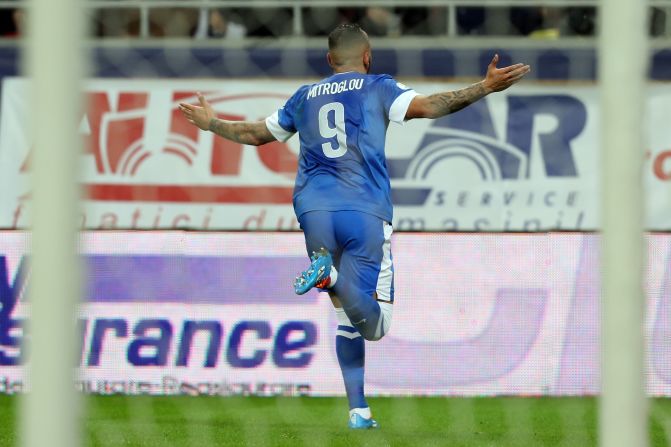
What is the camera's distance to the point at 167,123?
9.67 metres

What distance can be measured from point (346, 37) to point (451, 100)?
2.05 feet

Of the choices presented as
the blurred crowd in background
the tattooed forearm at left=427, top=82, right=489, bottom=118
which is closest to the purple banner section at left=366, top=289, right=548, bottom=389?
the tattooed forearm at left=427, top=82, right=489, bottom=118

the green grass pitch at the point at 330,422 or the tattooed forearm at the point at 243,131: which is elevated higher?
the tattooed forearm at the point at 243,131

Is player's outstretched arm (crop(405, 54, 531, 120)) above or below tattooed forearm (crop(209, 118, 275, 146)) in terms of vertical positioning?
above

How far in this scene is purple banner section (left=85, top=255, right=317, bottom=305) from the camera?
698cm

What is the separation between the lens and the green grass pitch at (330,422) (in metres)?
4.89

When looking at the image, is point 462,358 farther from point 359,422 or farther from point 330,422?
point 359,422

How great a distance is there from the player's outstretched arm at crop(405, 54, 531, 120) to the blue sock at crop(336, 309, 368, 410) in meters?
0.90

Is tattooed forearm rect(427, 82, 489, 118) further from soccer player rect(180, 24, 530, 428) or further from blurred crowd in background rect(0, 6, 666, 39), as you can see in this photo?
blurred crowd in background rect(0, 6, 666, 39)

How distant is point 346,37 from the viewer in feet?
16.9

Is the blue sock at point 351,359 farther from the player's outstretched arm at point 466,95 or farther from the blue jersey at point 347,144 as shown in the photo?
the player's outstretched arm at point 466,95

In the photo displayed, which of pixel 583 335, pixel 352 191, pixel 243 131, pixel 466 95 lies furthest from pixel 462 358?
pixel 466 95

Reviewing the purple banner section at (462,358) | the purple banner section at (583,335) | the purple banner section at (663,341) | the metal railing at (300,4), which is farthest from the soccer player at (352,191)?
the metal railing at (300,4)

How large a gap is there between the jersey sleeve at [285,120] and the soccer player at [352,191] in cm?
5
